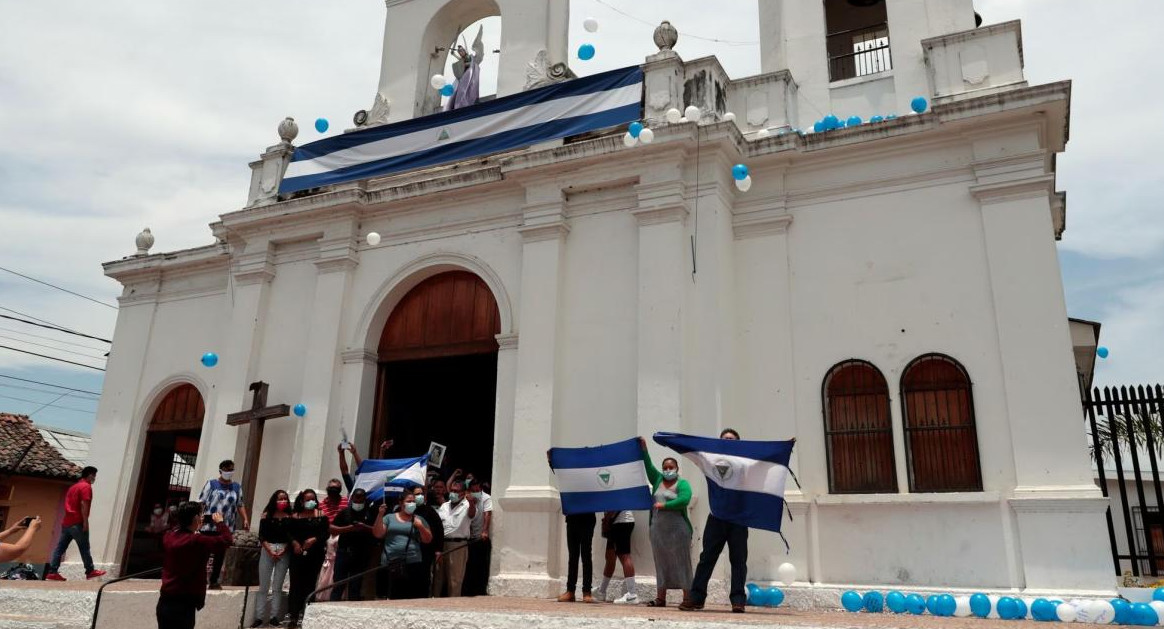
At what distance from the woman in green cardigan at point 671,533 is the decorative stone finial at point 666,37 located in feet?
20.6

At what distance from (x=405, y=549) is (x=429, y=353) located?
13.5 ft

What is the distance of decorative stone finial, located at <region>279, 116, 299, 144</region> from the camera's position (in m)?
14.6

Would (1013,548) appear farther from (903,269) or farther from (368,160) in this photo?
(368,160)

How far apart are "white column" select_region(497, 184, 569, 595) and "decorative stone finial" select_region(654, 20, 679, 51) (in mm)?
2532

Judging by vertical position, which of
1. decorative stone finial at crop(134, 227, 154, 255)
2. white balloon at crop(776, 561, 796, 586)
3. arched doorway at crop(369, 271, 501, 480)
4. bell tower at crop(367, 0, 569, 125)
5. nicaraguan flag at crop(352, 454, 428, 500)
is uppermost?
bell tower at crop(367, 0, 569, 125)

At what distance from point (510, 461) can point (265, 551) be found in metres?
3.22

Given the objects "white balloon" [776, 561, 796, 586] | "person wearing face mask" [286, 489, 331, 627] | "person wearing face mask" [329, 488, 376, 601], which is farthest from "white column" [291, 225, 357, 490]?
"white balloon" [776, 561, 796, 586]

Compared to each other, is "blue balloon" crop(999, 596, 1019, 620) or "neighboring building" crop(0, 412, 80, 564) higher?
"neighboring building" crop(0, 412, 80, 564)

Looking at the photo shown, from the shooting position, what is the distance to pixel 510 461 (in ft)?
36.6

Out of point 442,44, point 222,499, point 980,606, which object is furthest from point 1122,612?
point 442,44

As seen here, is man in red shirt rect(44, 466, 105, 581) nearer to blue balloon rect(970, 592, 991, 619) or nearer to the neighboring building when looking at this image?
the neighboring building

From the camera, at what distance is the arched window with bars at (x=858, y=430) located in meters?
9.93

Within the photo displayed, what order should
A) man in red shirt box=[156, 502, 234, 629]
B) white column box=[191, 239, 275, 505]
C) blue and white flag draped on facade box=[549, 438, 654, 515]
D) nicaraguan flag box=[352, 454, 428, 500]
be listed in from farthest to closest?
white column box=[191, 239, 275, 505] → nicaraguan flag box=[352, 454, 428, 500] → blue and white flag draped on facade box=[549, 438, 654, 515] → man in red shirt box=[156, 502, 234, 629]

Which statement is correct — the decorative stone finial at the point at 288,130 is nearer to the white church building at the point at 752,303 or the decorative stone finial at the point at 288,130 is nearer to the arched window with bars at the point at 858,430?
the white church building at the point at 752,303
